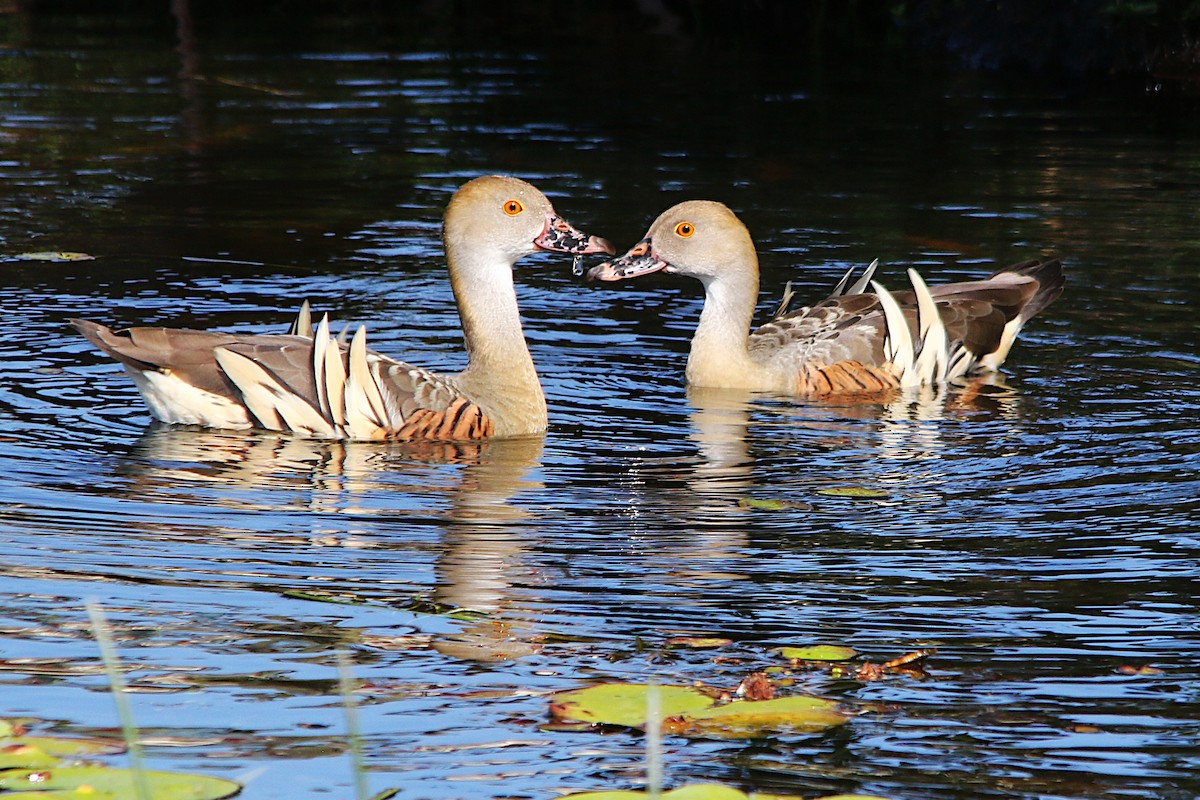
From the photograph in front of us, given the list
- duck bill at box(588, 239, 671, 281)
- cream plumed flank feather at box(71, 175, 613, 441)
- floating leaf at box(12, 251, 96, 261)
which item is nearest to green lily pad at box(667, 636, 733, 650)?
cream plumed flank feather at box(71, 175, 613, 441)

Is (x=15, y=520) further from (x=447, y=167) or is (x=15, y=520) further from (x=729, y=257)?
(x=447, y=167)

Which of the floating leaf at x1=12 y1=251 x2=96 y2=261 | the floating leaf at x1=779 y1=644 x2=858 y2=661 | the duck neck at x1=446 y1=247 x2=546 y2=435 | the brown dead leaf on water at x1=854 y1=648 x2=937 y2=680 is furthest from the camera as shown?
the floating leaf at x1=12 y1=251 x2=96 y2=261

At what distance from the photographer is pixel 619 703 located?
17.5 feet

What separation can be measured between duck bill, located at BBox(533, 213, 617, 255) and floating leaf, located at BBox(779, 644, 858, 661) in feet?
13.5

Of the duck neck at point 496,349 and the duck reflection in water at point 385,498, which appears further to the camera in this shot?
the duck neck at point 496,349

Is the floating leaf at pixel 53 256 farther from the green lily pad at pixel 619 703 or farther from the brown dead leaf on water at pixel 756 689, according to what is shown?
the brown dead leaf on water at pixel 756 689

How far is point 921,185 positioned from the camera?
633 inches

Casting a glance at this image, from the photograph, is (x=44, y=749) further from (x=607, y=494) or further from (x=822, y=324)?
(x=822, y=324)

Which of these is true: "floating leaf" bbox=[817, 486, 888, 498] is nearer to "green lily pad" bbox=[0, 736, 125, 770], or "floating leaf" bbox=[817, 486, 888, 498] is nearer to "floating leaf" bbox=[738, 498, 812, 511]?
"floating leaf" bbox=[738, 498, 812, 511]

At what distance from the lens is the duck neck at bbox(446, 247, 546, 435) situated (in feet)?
30.8

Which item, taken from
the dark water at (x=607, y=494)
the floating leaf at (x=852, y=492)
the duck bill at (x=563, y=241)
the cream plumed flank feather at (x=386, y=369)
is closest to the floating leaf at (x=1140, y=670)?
the dark water at (x=607, y=494)

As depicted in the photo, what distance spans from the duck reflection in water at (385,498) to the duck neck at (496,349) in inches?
6.4

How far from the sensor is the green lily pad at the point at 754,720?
5.23 m

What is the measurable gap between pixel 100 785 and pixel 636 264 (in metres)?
7.00
